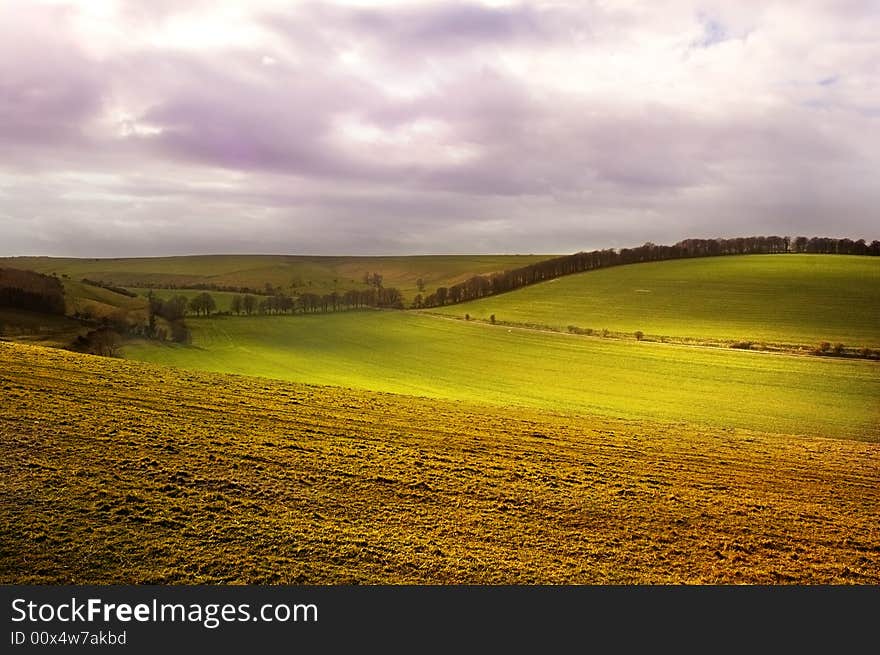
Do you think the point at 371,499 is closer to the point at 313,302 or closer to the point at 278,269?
the point at 313,302

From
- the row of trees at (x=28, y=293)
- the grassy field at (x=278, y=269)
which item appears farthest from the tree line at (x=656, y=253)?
the row of trees at (x=28, y=293)

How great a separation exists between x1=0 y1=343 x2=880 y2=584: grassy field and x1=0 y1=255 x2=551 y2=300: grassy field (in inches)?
3280

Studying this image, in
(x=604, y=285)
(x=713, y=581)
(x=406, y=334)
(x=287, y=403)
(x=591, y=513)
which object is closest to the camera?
(x=713, y=581)

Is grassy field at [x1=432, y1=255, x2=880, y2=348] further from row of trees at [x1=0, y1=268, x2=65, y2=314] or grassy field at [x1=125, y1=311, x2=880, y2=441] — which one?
row of trees at [x1=0, y1=268, x2=65, y2=314]

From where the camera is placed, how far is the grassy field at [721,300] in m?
46.9

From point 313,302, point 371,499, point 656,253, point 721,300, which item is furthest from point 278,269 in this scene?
point 371,499

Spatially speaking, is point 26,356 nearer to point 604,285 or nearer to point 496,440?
point 496,440

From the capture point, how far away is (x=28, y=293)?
2936cm

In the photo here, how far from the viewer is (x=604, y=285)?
242 feet

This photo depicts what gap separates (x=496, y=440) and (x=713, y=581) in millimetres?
6122

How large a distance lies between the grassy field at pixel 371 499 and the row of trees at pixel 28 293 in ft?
59.6

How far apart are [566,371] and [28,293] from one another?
3360cm

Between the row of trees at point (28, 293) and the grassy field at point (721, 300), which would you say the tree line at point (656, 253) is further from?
the row of trees at point (28, 293)

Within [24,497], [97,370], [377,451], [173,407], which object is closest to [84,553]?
[24,497]
